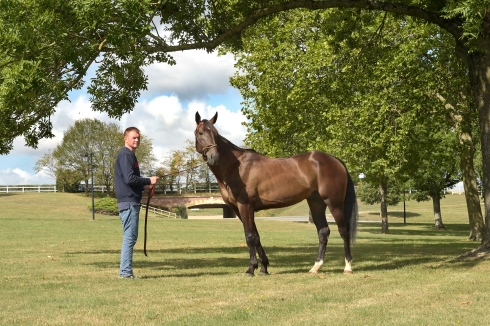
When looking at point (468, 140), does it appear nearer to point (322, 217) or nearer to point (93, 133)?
point (322, 217)

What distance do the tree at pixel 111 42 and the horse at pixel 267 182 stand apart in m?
2.65

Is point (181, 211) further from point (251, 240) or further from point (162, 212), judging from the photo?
point (251, 240)

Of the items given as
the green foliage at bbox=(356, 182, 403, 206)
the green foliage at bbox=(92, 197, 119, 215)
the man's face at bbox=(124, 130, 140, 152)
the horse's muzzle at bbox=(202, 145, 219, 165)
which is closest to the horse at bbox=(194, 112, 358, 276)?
the horse's muzzle at bbox=(202, 145, 219, 165)

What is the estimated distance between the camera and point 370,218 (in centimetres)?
8062

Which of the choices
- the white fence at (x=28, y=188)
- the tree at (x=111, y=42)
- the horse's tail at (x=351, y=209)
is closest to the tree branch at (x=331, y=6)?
the tree at (x=111, y=42)

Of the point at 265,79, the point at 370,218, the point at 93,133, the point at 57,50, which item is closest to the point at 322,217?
the point at 57,50

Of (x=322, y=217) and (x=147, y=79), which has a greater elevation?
(x=147, y=79)

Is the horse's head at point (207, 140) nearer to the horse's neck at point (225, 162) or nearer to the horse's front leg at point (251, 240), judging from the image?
the horse's neck at point (225, 162)

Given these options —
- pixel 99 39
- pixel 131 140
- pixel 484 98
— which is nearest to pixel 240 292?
pixel 131 140

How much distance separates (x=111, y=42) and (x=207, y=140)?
8.96 ft

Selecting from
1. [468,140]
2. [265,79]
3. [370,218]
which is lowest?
[370,218]

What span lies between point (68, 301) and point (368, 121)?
74.7 feet

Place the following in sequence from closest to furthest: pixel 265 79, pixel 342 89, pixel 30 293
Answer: pixel 30 293 → pixel 342 89 → pixel 265 79

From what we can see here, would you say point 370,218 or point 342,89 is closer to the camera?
point 342,89
